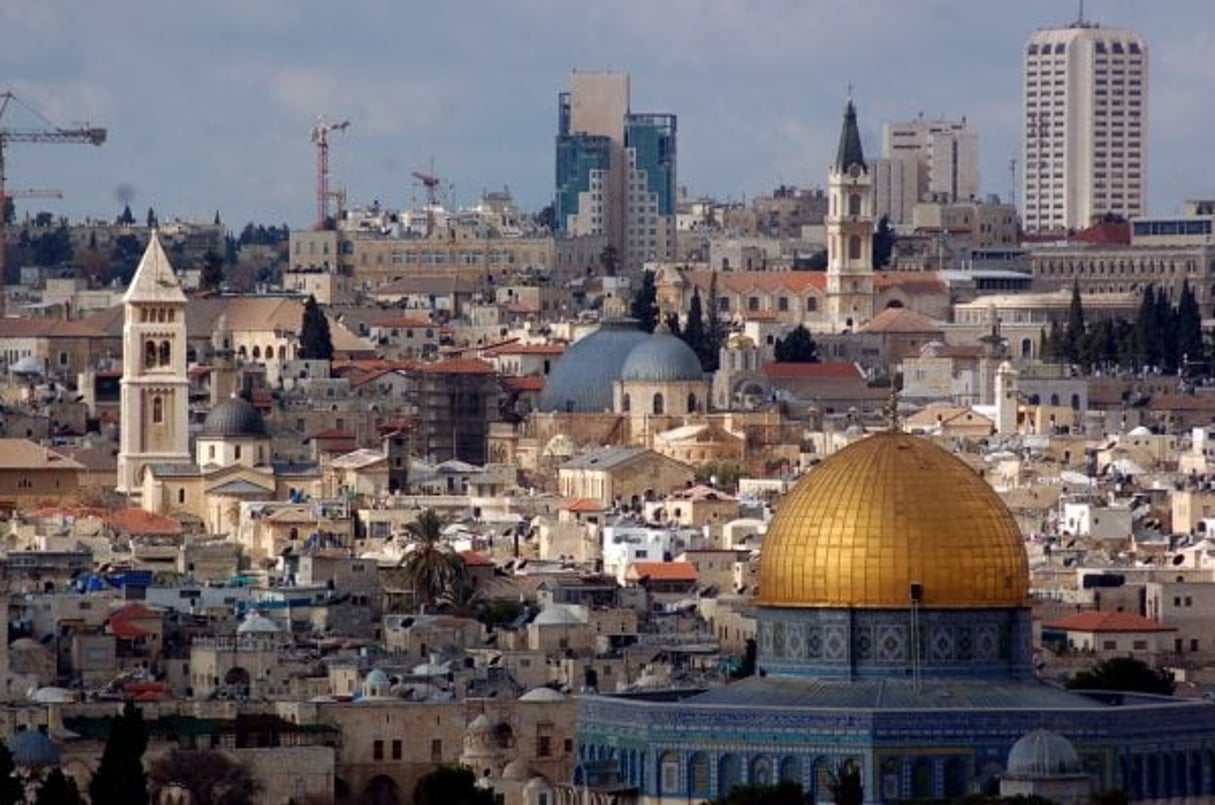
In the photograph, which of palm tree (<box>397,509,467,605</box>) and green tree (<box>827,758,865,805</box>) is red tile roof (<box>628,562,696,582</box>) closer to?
palm tree (<box>397,509,467,605</box>)

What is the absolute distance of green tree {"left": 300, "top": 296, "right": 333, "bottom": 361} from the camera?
14688cm

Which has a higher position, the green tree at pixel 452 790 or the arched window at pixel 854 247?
the arched window at pixel 854 247

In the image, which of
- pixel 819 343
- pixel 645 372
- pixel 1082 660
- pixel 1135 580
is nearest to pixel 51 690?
pixel 1082 660

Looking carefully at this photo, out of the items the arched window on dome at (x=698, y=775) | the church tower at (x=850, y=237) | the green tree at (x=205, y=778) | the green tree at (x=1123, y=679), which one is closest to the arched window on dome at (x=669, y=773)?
the arched window on dome at (x=698, y=775)

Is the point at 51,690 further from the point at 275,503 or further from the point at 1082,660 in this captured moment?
the point at 275,503

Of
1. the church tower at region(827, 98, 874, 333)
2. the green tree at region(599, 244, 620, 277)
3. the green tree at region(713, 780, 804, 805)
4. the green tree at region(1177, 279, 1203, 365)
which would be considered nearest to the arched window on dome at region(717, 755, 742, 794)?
the green tree at region(713, 780, 804, 805)

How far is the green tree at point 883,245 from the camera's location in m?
180

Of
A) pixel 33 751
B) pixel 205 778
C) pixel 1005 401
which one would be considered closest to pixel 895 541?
pixel 205 778

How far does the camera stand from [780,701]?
62562 mm

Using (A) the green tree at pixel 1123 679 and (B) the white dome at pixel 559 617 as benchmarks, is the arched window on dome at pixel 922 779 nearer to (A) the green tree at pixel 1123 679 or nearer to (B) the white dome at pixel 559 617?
(A) the green tree at pixel 1123 679

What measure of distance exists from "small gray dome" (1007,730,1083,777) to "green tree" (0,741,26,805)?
8.80 metres

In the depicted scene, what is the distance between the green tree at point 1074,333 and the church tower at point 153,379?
28563 mm

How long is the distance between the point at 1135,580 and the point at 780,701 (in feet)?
106

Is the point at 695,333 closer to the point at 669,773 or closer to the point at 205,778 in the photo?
the point at 205,778
